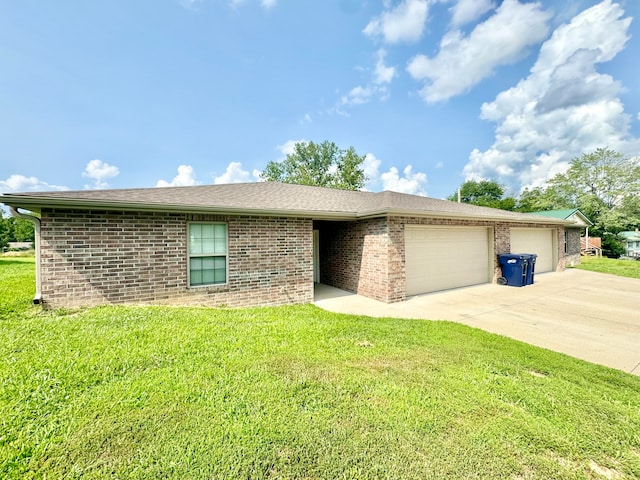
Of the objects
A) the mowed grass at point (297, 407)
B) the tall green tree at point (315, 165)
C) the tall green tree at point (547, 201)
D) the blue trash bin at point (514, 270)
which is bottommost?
the mowed grass at point (297, 407)

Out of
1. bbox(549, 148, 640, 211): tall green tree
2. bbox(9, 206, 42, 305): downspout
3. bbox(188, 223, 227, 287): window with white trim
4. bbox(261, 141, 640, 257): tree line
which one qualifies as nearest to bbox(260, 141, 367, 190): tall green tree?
bbox(261, 141, 640, 257): tree line

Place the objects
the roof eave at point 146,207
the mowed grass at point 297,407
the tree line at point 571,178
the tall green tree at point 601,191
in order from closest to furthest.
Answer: the mowed grass at point 297,407 < the roof eave at point 146,207 < the tall green tree at point 601,191 < the tree line at point 571,178

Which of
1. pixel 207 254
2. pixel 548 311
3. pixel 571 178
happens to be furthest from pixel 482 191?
pixel 207 254

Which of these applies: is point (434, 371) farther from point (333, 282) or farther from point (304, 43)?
point (304, 43)

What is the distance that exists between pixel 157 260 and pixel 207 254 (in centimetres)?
106

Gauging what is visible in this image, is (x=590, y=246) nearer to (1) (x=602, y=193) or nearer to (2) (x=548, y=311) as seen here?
(1) (x=602, y=193)

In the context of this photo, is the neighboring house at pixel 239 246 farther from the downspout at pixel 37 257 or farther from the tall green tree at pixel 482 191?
the tall green tree at pixel 482 191

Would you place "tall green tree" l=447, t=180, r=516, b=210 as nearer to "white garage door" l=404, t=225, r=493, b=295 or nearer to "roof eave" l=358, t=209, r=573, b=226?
"roof eave" l=358, t=209, r=573, b=226

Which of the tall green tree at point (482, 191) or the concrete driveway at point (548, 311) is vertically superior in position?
the tall green tree at point (482, 191)

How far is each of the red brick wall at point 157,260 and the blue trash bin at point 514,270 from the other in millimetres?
7614

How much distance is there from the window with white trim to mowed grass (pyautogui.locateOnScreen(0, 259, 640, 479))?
2.09 metres

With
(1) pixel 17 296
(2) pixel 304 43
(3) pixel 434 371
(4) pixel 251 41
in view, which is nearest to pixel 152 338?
(3) pixel 434 371

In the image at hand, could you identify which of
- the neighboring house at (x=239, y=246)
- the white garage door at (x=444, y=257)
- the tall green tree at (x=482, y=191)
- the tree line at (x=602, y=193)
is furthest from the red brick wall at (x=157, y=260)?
the tall green tree at (x=482, y=191)

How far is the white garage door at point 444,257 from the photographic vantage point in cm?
834
